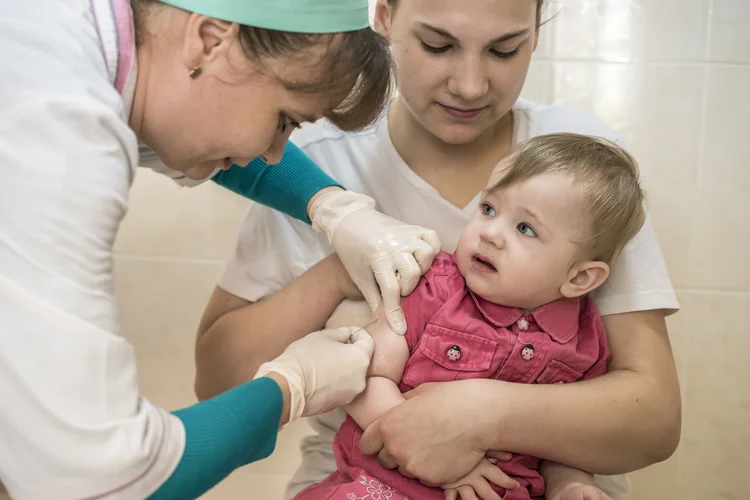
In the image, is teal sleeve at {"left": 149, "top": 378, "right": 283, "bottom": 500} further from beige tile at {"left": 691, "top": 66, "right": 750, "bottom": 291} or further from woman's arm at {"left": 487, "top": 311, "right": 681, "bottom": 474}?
beige tile at {"left": 691, "top": 66, "right": 750, "bottom": 291}

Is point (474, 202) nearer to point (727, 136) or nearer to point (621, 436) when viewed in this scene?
point (621, 436)

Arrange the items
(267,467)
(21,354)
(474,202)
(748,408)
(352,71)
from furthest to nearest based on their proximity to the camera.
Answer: (267,467) → (748,408) → (474,202) → (352,71) → (21,354)

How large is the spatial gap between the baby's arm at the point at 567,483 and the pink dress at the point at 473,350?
0.05 ft

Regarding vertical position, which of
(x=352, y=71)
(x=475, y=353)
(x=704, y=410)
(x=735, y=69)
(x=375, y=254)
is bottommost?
(x=704, y=410)

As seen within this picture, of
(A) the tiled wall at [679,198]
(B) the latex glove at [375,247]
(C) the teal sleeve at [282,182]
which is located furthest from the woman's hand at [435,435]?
(A) the tiled wall at [679,198]

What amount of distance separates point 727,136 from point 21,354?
1.69 metres

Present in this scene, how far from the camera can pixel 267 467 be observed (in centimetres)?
202

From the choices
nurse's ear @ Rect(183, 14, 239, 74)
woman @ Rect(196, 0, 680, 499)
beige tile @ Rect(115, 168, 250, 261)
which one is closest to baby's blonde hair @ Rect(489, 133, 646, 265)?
woman @ Rect(196, 0, 680, 499)

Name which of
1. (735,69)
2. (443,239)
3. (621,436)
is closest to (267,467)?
(443,239)

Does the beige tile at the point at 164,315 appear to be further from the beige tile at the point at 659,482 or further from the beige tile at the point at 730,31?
the beige tile at the point at 730,31

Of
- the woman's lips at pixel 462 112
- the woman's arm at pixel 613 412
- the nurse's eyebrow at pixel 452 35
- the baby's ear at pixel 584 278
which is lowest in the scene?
the woman's arm at pixel 613 412

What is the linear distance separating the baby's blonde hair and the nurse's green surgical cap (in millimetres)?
374

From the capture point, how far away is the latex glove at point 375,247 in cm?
113

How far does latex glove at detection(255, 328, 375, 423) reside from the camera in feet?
3.26
